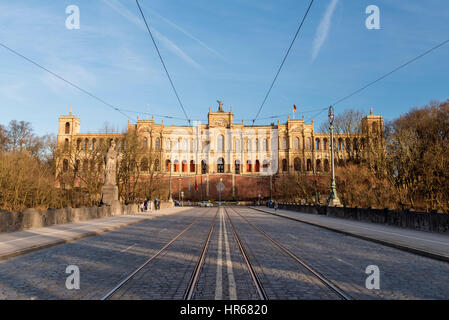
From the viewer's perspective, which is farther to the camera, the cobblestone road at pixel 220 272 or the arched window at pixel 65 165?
the arched window at pixel 65 165

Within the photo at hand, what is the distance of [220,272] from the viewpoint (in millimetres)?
6805

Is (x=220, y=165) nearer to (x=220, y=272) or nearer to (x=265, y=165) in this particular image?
(x=265, y=165)

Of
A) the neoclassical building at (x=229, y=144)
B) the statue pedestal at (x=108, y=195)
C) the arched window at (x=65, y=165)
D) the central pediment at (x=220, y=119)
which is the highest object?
the central pediment at (x=220, y=119)

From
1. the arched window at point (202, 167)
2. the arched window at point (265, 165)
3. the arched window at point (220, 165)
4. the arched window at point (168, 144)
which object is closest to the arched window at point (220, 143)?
the arched window at point (220, 165)

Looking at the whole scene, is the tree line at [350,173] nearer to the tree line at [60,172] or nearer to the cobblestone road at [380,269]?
the tree line at [60,172]

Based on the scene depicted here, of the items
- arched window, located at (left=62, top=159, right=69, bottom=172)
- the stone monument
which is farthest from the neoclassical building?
the stone monument

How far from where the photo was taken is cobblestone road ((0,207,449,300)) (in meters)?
5.32

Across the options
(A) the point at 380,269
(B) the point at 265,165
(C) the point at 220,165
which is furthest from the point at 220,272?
(B) the point at 265,165

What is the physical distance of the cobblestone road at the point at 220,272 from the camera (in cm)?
532

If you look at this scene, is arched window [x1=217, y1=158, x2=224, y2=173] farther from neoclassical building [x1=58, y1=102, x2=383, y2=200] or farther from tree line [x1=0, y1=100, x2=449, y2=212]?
tree line [x1=0, y1=100, x2=449, y2=212]

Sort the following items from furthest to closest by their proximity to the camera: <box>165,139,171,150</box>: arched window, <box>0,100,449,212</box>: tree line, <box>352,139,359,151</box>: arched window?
1. <box>165,139,171,150</box>: arched window
2. <box>352,139,359,151</box>: arched window
3. <box>0,100,449,212</box>: tree line

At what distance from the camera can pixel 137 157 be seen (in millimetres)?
40344

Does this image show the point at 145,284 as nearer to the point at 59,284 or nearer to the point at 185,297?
the point at 185,297

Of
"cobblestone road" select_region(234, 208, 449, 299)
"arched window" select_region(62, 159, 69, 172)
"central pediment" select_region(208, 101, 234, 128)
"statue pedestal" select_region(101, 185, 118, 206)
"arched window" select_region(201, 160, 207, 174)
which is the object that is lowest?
"cobblestone road" select_region(234, 208, 449, 299)
